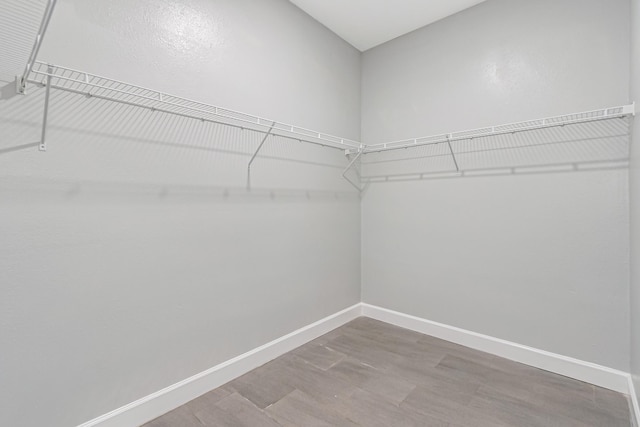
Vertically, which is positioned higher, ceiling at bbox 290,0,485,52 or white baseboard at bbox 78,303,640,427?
ceiling at bbox 290,0,485,52

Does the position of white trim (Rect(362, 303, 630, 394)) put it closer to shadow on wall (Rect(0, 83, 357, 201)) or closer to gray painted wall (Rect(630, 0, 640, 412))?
gray painted wall (Rect(630, 0, 640, 412))

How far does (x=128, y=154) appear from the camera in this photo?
1.42m

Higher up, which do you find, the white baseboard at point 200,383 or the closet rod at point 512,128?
the closet rod at point 512,128

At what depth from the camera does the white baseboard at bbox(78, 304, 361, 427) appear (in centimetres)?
139

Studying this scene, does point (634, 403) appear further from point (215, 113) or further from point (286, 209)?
point (215, 113)

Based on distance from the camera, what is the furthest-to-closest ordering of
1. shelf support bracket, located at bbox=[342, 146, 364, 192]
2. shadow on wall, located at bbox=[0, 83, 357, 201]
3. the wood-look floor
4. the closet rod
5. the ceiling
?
shelf support bracket, located at bbox=[342, 146, 364, 192]
the ceiling
the closet rod
the wood-look floor
shadow on wall, located at bbox=[0, 83, 357, 201]

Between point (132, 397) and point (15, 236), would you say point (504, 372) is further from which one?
point (15, 236)

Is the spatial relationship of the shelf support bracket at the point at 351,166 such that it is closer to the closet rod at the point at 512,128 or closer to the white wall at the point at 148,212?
the closet rod at the point at 512,128

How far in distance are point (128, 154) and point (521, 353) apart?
8.62 ft

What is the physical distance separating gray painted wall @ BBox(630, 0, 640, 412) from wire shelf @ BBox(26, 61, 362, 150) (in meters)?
1.86

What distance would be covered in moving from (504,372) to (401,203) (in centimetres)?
138

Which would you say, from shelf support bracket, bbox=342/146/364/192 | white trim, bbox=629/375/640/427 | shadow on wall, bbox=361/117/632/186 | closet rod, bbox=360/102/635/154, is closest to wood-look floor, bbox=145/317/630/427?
white trim, bbox=629/375/640/427

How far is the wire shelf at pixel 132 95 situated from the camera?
1.18 meters

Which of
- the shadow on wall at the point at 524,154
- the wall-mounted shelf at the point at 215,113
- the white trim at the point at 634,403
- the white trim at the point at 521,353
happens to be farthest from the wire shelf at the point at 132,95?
the white trim at the point at 634,403
